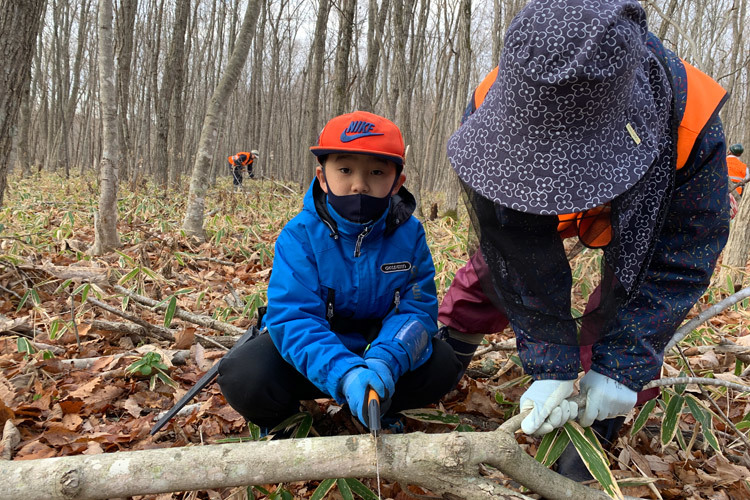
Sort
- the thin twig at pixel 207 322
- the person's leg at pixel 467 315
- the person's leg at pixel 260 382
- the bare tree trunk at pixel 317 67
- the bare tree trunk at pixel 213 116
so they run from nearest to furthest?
the person's leg at pixel 260 382, the person's leg at pixel 467 315, the thin twig at pixel 207 322, the bare tree trunk at pixel 213 116, the bare tree trunk at pixel 317 67

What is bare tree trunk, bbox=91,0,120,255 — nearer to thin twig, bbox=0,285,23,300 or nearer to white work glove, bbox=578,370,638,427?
thin twig, bbox=0,285,23,300

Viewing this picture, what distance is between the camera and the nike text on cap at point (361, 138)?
1355mm

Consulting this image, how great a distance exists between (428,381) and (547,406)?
16.5 inches

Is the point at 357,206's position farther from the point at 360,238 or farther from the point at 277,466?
the point at 277,466

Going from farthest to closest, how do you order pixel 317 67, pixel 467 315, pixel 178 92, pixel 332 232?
pixel 178 92 → pixel 317 67 → pixel 467 315 → pixel 332 232

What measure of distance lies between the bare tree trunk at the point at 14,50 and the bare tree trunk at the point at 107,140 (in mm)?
703

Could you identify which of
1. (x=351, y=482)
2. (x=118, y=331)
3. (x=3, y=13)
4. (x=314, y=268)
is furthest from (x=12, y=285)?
(x=351, y=482)

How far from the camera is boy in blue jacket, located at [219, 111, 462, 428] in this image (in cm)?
130

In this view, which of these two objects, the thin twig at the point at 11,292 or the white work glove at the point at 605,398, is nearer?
the white work glove at the point at 605,398

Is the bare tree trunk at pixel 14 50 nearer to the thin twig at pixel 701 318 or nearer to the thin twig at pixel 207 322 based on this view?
the thin twig at pixel 207 322

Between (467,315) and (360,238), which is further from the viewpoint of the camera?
(467,315)

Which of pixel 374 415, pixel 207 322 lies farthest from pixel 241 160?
pixel 374 415

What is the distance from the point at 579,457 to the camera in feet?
4.70

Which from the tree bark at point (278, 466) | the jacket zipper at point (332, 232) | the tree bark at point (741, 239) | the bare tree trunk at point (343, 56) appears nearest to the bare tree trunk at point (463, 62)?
the bare tree trunk at point (343, 56)
